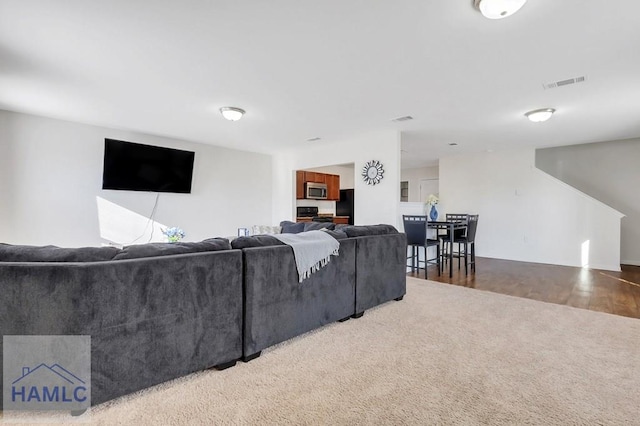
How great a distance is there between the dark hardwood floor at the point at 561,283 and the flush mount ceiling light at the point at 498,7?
3.19 metres

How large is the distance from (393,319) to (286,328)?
3.74 ft

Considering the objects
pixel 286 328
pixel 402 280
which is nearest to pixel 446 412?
pixel 286 328

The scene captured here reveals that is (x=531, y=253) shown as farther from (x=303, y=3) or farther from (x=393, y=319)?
(x=303, y=3)

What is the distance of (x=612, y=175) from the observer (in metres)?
5.96

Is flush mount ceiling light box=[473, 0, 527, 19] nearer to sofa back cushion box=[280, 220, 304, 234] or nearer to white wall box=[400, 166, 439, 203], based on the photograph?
sofa back cushion box=[280, 220, 304, 234]

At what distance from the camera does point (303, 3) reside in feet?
6.18

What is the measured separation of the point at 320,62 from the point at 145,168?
12.7 feet

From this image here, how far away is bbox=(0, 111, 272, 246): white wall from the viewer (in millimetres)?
4070

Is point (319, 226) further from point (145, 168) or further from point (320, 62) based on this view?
point (145, 168)

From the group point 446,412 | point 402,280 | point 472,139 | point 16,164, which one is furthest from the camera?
point 472,139

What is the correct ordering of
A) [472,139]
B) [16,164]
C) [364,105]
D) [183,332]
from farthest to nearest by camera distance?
[472,139] < [16,164] < [364,105] < [183,332]

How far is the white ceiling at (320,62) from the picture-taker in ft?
6.50

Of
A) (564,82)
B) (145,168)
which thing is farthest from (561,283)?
(145,168)

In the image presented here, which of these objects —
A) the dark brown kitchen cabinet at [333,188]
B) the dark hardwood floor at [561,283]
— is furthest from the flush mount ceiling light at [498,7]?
the dark brown kitchen cabinet at [333,188]
